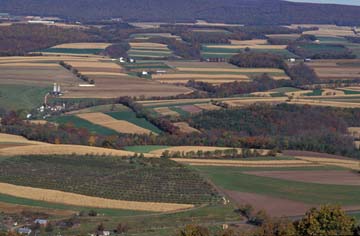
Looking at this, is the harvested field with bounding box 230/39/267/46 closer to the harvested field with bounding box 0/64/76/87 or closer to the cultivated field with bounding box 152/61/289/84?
the cultivated field with bounding box 152/61/289/84

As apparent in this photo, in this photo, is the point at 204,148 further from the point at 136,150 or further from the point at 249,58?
the point at 249,58

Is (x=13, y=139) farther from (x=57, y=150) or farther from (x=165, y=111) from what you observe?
(x=165, y=111)

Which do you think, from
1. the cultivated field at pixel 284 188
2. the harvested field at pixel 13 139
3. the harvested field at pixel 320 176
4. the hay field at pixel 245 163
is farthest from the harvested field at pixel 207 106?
the harvested field at pixel 320 176

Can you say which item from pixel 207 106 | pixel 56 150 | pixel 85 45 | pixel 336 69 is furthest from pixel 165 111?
pixel 85 45

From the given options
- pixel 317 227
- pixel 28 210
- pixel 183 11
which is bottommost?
pixel 183 11

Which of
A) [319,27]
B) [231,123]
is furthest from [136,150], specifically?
[319,27]

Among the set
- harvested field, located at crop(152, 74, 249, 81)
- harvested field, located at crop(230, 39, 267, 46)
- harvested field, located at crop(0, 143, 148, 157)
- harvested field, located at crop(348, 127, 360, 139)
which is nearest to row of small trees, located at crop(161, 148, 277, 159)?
harvested field, located at crop(0, 143, 148, 157)

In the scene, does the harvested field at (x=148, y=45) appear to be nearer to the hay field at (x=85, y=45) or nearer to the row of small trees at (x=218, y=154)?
the hay field at (x=85, y=45)

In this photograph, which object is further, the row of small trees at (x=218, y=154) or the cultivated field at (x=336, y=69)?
the cultivated field at (x=336, y=69)
